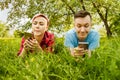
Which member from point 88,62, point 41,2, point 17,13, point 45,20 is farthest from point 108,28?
point 88,62

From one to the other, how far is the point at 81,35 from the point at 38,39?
1050 millimetres

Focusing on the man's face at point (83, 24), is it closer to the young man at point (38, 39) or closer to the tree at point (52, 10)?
the young man at point (38, 39)

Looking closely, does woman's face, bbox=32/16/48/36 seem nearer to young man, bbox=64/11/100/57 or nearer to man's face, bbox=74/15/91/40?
young man, bbox=64/11/100/57

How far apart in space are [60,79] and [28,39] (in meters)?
1.63

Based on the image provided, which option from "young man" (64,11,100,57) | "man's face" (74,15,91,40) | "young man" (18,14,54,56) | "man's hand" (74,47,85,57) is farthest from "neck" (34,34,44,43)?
"man's hand" (74,47,85,57)

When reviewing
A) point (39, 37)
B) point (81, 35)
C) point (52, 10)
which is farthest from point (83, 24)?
point (52, 10)

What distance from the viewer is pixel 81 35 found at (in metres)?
3.88

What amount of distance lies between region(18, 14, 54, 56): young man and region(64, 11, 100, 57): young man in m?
0.44

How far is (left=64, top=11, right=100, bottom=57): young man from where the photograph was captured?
3312 mm

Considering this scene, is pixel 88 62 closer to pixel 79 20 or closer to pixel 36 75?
pixel 36 75

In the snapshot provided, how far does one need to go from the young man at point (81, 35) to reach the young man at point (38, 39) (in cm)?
44

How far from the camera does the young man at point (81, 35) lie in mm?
3312

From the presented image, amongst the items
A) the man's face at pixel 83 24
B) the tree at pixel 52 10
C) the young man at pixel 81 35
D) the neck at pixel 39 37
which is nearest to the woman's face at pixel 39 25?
the neck at pixel 39 37

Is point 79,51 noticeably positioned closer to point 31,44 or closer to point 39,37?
point 31,44
